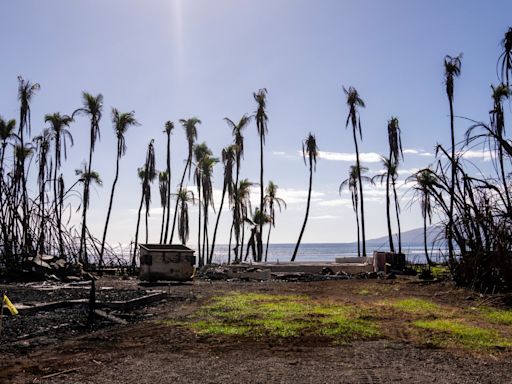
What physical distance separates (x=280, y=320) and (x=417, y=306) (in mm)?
5141

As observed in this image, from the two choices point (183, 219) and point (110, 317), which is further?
point (183, 219)

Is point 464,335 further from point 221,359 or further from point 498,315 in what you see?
point 221,359

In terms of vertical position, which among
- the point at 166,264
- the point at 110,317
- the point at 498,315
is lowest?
the point at 498,315

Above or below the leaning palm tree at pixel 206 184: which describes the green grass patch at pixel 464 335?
below

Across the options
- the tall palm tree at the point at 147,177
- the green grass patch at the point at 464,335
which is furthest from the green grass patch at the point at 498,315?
the tall palm tree at the point at 147,177

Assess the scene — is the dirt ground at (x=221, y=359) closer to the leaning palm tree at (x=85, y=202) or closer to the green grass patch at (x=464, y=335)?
the green grass patch at (x=464, y=335)

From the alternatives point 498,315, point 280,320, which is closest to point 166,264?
point 280,320

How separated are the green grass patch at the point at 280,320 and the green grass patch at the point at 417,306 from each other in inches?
57.0

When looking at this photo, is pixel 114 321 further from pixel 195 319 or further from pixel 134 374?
pixel 134 374

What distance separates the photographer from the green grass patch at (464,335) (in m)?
9.04

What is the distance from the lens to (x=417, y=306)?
1513cm

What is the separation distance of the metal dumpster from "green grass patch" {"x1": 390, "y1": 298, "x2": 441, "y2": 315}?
495 inches

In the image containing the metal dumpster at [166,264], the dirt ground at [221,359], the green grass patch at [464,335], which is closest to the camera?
the dirt ground at [221,359]

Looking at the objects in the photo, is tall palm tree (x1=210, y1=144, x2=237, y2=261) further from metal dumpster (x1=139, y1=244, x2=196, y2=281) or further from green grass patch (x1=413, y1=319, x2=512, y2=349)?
green grass patch (x1=413, y1=319, x2=512, y2=349)
